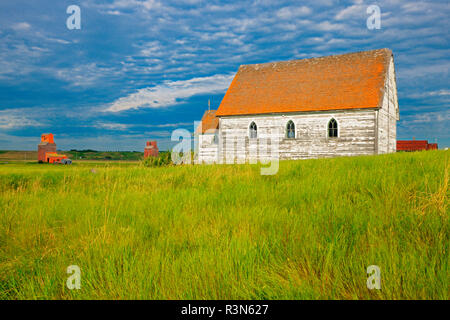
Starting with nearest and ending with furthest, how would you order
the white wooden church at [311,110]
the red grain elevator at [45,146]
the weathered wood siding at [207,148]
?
1. the white wooden church at [311,110]
2. the weathered wood siding at [207,148]
3. the red grain elevator at [45,146]

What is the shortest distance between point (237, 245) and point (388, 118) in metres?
27.6

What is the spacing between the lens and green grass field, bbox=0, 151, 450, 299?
8.54ft

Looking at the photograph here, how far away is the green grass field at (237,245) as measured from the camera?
8.54ft

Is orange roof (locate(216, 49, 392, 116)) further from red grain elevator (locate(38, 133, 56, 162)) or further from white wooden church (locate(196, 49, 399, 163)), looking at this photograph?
red grain elevator (locate(38, 133, 56, 162))

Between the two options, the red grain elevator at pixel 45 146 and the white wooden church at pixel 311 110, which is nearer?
the white wooden church at pixel 311 110

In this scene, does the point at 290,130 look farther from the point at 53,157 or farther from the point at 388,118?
the point at 53,157

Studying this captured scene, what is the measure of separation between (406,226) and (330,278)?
171 cm

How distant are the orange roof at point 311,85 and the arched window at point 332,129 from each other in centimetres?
121

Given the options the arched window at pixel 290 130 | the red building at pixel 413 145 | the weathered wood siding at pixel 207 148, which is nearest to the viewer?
the arched window at pixel 290 130

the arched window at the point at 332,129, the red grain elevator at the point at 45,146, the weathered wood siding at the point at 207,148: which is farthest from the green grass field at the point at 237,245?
the red grain elevator at the point at 45,146

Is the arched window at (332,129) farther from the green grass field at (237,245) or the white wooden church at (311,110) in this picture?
the green grass field at (237,245)

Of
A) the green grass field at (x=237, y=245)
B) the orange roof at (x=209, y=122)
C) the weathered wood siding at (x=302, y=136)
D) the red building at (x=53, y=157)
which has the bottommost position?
the green grass field at (x=237, y=245)

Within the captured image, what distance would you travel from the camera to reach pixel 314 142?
24.8 metres
